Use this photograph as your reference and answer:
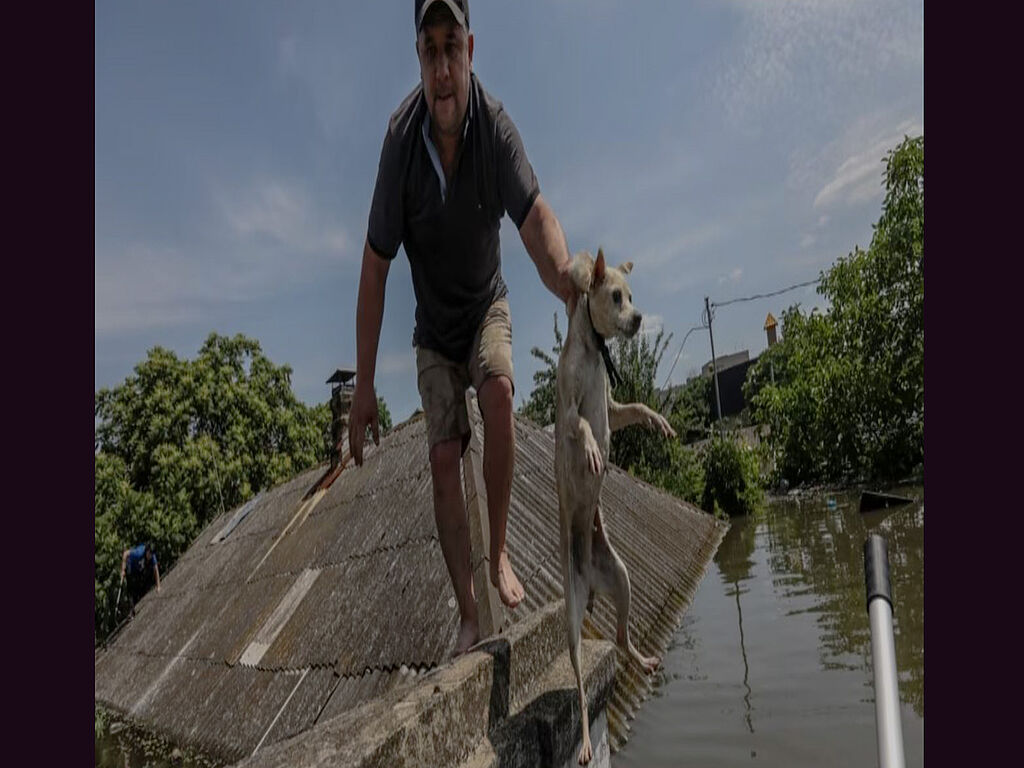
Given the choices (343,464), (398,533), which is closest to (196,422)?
(343,464)

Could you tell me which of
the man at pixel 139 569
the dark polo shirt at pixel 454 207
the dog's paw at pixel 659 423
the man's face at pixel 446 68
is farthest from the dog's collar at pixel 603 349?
the man at pixel 139 569

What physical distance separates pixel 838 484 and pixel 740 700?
2974cm

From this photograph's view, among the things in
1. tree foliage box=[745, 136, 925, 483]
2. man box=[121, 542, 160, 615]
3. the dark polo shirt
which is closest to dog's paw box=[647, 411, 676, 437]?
the dark polo shirt

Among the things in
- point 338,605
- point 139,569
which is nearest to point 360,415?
point 338,605

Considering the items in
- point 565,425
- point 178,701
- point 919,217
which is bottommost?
point 178,701

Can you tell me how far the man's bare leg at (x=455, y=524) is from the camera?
362 centimetres

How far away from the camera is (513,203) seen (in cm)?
332

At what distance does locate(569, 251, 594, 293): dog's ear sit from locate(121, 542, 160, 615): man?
20.1m

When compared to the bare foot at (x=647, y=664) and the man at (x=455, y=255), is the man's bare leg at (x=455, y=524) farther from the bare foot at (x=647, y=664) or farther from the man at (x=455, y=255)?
the bare foot at (x=647, y=664)

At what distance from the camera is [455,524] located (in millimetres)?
3631

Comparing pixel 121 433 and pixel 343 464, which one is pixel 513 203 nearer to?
pixel 343 464

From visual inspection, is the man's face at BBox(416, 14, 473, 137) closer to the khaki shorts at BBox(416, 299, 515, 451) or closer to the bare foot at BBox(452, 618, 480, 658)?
the khaki shorts at BBox(416, 299, 515, 451)

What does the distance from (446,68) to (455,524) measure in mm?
2044

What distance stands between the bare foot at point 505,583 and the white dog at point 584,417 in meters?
0.63
